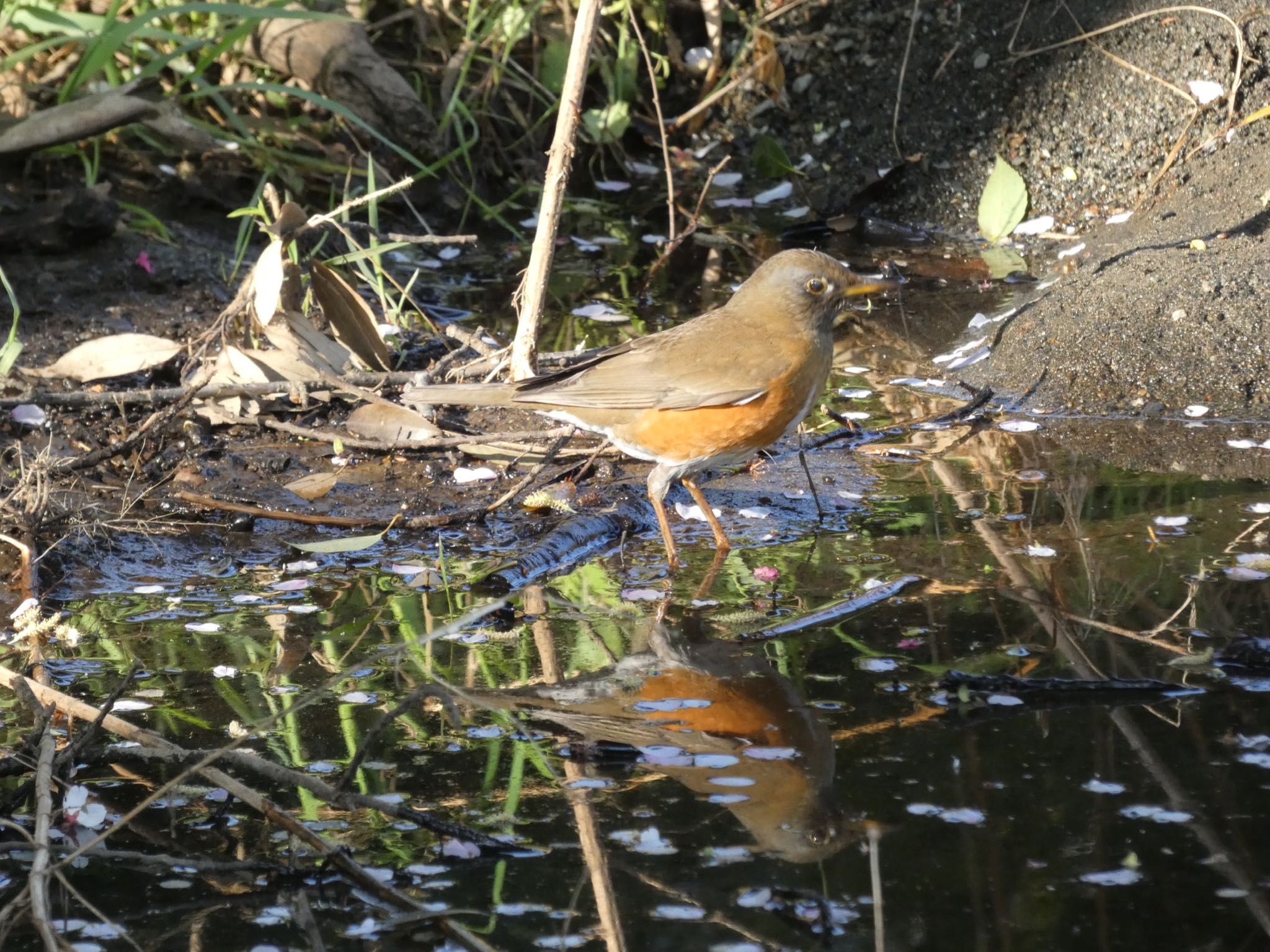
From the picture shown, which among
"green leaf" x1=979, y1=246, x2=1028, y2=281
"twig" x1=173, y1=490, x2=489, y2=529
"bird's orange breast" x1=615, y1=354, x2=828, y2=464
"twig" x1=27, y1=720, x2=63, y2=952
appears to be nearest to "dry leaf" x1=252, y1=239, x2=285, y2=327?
"twig" x1=173, y1=490, x2=489, y2=529

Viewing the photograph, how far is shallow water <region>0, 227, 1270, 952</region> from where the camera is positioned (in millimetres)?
2996

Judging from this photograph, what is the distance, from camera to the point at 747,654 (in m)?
4.17

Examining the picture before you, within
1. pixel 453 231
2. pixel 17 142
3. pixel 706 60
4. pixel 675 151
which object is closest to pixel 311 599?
pixel 17 142

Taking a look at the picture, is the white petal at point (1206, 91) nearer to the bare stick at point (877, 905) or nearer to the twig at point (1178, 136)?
the twig at point (1178, 136)

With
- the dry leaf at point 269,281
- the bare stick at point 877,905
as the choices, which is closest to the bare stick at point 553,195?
the dry leaf at point 269,281

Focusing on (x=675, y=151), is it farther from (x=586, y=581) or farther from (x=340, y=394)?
(x=586, y=581)

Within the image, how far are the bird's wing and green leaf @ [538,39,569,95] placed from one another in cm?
413

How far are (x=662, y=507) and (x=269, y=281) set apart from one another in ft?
6.23

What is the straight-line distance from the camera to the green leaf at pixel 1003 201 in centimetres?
780

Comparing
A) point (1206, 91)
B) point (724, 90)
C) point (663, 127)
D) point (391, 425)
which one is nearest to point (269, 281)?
point (391, 425)

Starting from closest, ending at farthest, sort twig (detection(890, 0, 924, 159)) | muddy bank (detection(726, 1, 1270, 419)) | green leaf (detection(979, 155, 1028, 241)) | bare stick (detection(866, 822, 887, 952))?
bare stick (detection(866, 822, 887, 952)) → muddy bank (detection(726, 1, 1270, 419)) → green leaf (detection(979, 155, 1028, 241)) → twig (detection(890, 0, 924, 159))

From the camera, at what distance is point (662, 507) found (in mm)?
5191

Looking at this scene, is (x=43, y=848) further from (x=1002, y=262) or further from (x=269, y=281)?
(x=1002, y=262)

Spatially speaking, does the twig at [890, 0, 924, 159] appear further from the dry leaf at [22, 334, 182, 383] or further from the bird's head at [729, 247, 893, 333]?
the dry leaf at [22, 334, 182, 383]
